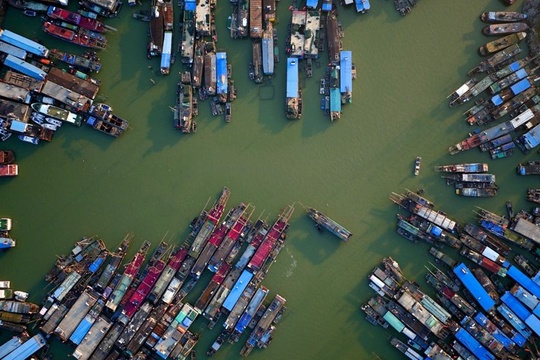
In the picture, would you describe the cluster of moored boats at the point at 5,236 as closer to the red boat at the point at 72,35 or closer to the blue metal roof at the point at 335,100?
the red boat at the point at 72,35

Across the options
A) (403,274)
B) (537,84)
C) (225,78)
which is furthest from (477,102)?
(225,78)

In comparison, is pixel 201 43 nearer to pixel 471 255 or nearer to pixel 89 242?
pixel 89 242

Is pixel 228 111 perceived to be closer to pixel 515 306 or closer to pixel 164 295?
pixel 164 295

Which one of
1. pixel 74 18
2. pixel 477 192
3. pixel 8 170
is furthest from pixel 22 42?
pixel 477 192

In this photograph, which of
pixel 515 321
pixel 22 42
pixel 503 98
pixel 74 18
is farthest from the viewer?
pixel 74 18

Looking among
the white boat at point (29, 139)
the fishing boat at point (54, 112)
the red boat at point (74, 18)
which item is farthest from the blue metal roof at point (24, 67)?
the white boat at point (29, 139)
